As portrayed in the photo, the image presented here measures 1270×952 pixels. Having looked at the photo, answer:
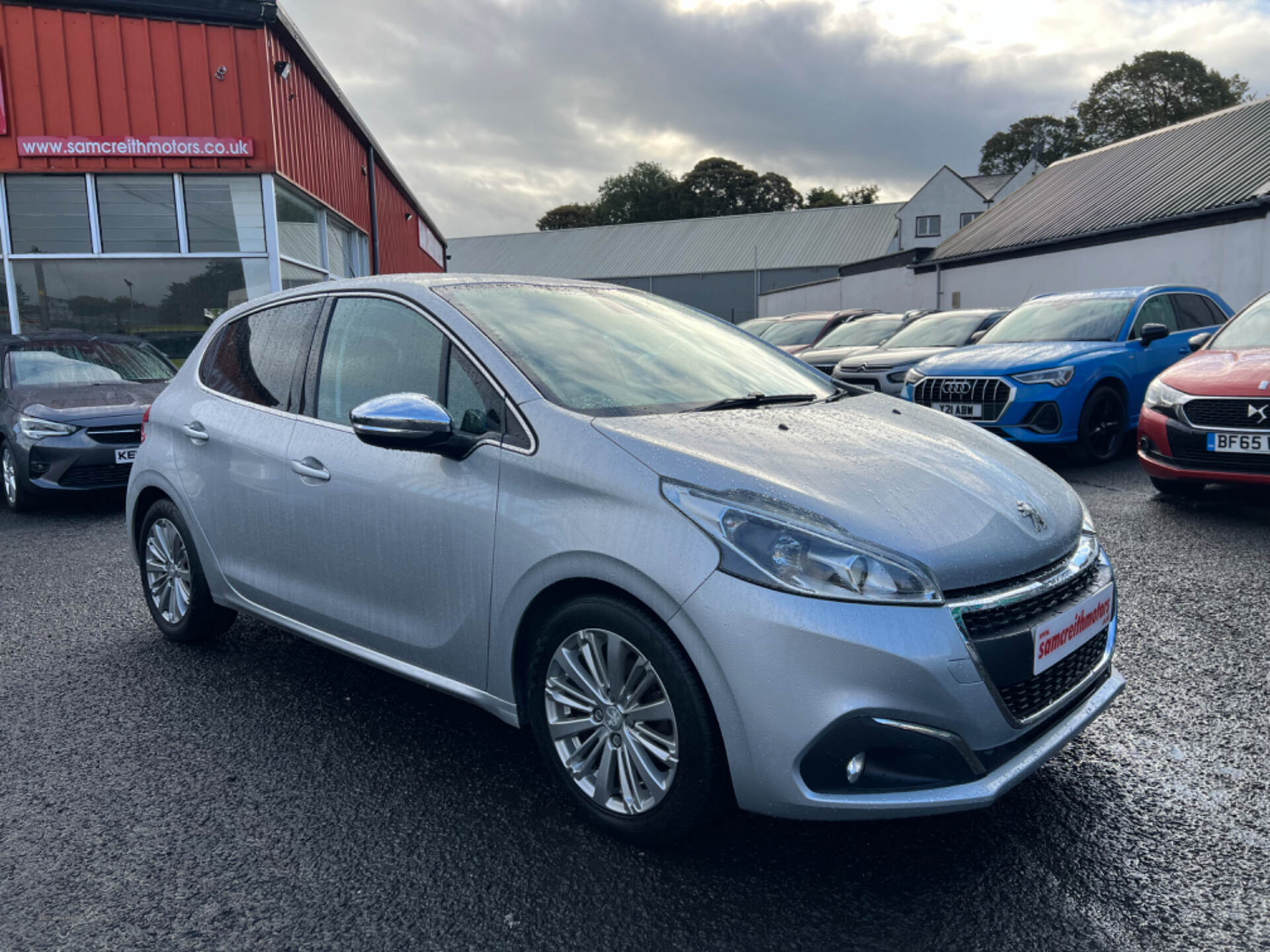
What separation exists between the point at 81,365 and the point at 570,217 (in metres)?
86.8

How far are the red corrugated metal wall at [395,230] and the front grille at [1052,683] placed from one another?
19490 mm

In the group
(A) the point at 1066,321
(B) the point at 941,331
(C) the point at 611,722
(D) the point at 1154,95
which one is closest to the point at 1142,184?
(B) the point at 941,331

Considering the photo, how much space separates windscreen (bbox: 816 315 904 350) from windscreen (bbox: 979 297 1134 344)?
4.09m

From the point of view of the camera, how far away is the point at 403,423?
9.05ft

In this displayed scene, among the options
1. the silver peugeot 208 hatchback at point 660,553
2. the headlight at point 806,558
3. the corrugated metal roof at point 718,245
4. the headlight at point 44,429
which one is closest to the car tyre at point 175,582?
the silver peugeot 208 hatchback at point 660,553

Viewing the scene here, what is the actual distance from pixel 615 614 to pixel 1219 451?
5.20 m

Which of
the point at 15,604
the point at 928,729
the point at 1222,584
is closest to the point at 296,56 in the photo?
the point at 15,604

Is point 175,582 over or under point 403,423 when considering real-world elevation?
under

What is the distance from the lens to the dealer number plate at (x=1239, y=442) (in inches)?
227

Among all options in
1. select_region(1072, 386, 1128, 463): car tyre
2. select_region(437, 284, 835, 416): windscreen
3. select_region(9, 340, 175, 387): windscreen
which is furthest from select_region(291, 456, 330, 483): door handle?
select_region(1072, 386, 1128, 463): car tyre

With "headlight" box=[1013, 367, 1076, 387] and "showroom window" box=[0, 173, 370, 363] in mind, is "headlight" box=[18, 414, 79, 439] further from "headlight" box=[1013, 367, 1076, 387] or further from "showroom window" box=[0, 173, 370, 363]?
"headlight" box=[1013, 367, 1076, 387]

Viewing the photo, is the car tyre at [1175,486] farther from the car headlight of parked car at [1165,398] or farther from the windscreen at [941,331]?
the windscreen at [941,331]

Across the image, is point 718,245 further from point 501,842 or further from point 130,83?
point 501,842

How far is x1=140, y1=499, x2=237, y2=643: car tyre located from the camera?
4.11 meters
